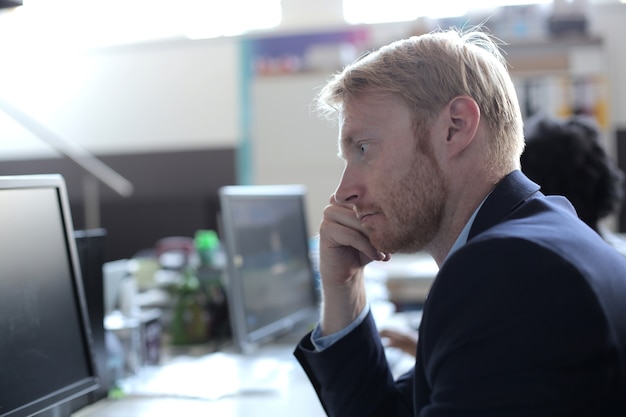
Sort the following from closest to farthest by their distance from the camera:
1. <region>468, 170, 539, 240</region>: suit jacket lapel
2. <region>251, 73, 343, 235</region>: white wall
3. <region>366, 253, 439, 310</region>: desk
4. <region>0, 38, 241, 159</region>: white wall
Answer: <region>468, 170, 539, 240</region>: suit jacket lapel < <region>366, 253, 439, 310</region>: desk < <region>251, 73, 343, 235</region>: white wall < <region>0, 38, 241, 159</region>: white wall

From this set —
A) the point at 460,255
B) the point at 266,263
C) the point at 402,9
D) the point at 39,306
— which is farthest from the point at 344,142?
the point at 402,9

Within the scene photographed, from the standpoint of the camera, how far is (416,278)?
3.29 m

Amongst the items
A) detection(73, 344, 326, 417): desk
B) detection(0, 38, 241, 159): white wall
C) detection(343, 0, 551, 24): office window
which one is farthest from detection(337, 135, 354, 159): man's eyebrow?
detection(0, 38, 241, 159): white wall

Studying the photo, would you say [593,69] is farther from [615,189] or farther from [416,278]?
[615,189]

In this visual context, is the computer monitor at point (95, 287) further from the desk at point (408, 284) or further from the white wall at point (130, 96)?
the white wall at point (130, 96)

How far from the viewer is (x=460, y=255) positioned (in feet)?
2.59

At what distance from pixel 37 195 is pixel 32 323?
0.21m

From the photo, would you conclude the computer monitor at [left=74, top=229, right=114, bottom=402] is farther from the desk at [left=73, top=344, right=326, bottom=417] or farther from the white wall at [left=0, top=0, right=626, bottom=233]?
the white wall at [left=0, top=0, right=626, bottom=233]

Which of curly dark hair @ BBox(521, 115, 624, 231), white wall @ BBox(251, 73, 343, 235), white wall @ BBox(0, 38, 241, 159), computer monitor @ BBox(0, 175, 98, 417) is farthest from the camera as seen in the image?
white wall @ BBox(0, 38, 241, 159)

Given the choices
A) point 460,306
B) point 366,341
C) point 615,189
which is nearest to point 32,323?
point 366,341

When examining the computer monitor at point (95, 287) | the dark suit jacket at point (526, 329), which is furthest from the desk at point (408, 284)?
the dark suit jacket at point (526, 329)

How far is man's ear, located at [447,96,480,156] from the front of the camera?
0.99 meters

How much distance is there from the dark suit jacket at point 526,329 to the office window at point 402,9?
4.14 metres

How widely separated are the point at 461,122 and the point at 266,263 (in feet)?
3.77
